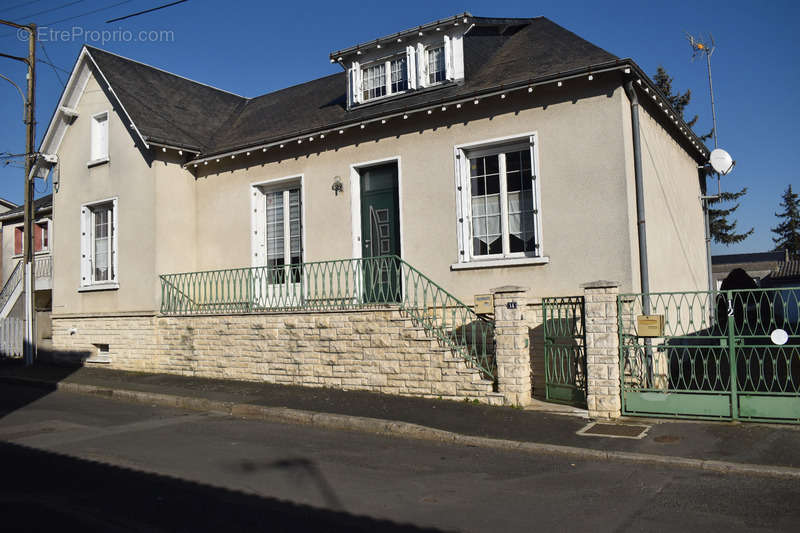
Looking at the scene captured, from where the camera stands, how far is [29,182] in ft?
57.4

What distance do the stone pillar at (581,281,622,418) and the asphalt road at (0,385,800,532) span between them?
1.79 metres

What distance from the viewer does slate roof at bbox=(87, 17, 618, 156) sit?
11.4m

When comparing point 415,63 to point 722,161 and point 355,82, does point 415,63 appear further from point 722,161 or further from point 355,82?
point 722,161

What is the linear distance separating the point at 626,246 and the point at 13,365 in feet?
53.3

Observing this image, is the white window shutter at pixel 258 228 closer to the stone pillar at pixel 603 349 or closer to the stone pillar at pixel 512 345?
the stone pillar at pixel 512 345

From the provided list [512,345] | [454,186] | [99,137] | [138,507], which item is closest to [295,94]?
[99,137]

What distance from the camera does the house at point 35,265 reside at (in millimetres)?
19959

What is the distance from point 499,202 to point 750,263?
168 ft

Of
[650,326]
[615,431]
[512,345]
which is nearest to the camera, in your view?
[615,431]

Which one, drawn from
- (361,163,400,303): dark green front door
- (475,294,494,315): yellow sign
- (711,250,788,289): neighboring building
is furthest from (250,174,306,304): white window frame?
(711,250,788,289): neighboring building

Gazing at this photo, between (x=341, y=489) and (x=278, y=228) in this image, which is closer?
(x=341, y=489)

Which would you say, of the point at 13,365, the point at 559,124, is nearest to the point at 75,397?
the point at 13,365

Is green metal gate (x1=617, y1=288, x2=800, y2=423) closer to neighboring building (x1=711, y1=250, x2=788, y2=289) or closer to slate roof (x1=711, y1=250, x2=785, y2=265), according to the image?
neighboring building (x1=711, y1=250, x2=788, y2=289)

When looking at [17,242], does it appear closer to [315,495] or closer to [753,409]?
[315,495]
